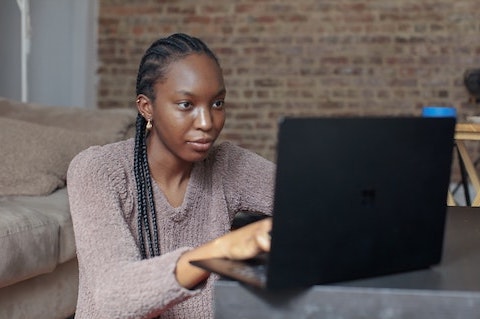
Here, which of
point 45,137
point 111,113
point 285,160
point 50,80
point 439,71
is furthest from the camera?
point 439,71

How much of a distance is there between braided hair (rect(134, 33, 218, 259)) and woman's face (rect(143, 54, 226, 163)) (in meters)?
0.03

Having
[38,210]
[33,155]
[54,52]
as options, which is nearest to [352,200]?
[38,210]

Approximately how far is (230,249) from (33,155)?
1831mm

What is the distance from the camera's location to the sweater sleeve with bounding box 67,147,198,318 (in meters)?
1.10

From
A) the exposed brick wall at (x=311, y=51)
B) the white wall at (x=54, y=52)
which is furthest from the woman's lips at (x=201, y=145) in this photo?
the exposed brick wall at (x=311, y=51)

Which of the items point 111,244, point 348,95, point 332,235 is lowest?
point 348,95

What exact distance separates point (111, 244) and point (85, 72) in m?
4.82

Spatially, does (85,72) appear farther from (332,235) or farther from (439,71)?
(332,235)

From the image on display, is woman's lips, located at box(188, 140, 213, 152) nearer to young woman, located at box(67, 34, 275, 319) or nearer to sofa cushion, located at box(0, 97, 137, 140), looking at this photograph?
young woman, located at box(67, 34, 275, 319)

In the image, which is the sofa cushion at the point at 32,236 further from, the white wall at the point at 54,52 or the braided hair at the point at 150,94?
the white wall at the point at 54,52

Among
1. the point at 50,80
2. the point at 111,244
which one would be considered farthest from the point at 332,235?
the point at 50,80

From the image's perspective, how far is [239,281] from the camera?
3.05ft

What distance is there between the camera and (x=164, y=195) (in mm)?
1565

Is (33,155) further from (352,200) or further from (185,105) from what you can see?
(352,200)
